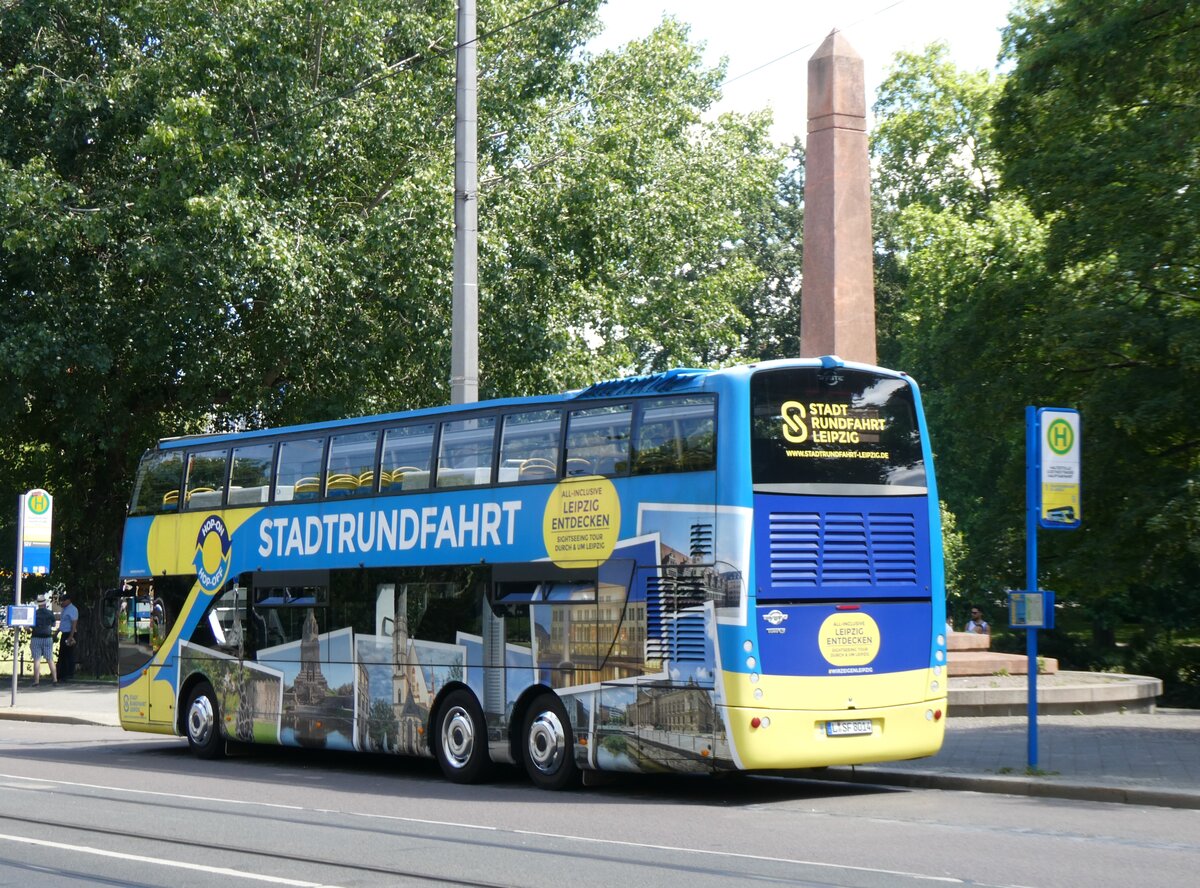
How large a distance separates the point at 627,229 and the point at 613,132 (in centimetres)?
190

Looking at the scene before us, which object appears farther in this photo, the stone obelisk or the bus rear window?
the stone obelisk

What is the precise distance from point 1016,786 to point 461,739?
5226 millimetres

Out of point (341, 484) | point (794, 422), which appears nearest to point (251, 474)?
point (341, 484)

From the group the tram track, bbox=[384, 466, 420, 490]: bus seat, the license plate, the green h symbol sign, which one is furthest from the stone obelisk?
the tram track

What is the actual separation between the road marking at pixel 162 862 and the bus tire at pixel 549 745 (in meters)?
4.83

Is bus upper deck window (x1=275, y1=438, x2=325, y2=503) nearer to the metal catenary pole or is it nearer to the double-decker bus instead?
the double-decker bus

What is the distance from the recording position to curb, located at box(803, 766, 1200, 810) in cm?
1253

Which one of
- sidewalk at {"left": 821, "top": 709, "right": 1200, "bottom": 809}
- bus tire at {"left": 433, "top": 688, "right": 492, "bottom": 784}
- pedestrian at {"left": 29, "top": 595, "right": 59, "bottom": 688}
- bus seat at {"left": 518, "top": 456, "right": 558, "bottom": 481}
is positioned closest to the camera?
sidewalk at {"left": 821, "top": 709, "right": 1200, "bottom": 809}

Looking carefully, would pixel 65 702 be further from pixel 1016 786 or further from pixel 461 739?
pixel 1016 786

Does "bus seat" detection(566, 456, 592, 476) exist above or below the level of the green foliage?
below

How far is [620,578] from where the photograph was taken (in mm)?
13797

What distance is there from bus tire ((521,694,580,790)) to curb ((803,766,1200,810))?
2.50 metres

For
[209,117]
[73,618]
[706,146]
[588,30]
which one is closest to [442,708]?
[209,117]

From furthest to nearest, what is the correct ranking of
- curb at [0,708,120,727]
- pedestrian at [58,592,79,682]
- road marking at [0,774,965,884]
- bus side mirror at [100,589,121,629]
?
pedestrian at [58,592,79,682] → curb at [0,708,120,727] → bus side mirror at [100,589,121,629] → road marking at [0,774,965,884]
